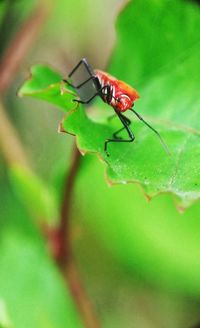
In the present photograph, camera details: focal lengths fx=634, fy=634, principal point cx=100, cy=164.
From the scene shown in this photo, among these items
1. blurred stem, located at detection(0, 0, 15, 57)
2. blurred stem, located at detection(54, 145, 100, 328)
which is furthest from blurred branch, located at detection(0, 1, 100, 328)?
blurred stem, located at detection(0, 0, 15, 57)

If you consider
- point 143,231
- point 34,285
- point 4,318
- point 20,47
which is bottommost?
point 143,231

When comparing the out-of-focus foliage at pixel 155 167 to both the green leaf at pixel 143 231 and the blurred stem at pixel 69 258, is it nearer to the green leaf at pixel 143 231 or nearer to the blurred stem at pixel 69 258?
the green leaf at pixel 143 231

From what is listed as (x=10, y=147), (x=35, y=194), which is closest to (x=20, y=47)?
(x=10, y=147)

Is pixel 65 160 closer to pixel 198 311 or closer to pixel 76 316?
pixel 76 316

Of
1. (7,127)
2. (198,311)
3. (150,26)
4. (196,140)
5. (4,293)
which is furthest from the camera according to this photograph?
(198,311)

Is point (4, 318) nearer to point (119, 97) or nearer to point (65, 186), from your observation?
point (65, 186)

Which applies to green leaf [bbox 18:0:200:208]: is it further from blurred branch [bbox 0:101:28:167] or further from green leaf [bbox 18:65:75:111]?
blurred branch [bbox 0:101:28:167]

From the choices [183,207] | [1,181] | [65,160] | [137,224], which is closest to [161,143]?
[183,207]
